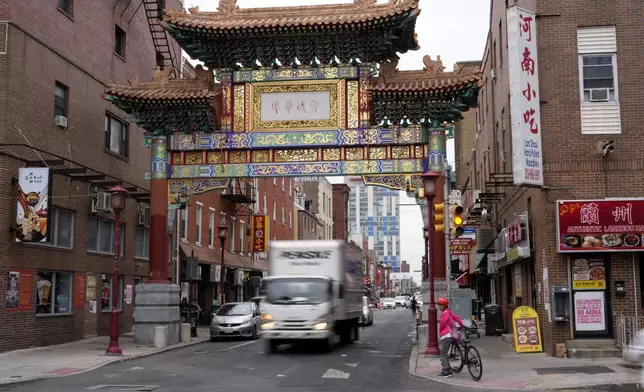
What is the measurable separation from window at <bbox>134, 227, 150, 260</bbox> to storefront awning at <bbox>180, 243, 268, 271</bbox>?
2.41m

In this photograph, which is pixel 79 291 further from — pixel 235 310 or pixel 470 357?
pixel 470 357

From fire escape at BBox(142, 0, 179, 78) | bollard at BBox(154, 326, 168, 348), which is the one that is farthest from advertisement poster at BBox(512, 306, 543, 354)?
fire escape at BBox(142, 0, 179, 78)

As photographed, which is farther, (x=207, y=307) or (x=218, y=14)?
(x=207, y=307)

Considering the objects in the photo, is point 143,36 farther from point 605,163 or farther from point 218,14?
point 605,163

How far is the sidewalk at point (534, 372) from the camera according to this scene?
1484cm

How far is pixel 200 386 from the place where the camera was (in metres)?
15.0

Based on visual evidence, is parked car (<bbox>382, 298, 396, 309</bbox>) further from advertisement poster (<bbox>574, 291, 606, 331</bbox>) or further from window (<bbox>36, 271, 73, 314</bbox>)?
advertisement poster (<bbox>574, 291, 606, 331</bbox>)

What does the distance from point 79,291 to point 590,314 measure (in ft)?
59.4

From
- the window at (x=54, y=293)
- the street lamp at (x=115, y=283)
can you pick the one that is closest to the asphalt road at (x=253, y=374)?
the street lamp at (x=115, y=283)

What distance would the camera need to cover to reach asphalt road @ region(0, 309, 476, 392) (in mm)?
14883

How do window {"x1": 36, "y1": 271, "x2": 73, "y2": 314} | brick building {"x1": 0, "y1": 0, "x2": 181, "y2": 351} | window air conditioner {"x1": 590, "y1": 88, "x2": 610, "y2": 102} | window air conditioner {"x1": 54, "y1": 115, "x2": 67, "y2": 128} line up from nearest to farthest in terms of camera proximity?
window air conditioner {"x1": 590, "y1": 88, "x2": 610, "y2": 102} → brick building {"x1": 0, "y1": 0, "x2": 181, "y2": 351} → window {"x1": 36, "y1": 271, "x2": 73, "y2": 314} → window air conditioner {"x1": 54, "y1": 115, "x2": 67, "y2": 128}

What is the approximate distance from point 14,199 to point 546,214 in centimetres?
1594

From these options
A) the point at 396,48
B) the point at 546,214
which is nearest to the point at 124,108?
the point at 396,48

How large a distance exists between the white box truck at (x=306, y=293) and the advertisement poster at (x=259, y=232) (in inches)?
814
